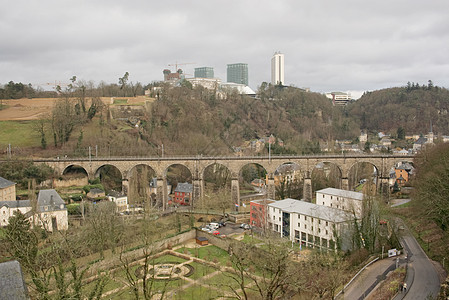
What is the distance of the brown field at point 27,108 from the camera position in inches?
2357

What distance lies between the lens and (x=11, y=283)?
11.7m

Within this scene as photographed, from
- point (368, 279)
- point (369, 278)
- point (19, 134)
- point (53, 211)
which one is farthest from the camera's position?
point (19, 134)

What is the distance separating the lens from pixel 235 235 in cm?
3100

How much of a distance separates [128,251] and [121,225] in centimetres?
347

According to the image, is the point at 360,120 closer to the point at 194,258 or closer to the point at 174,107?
the point at 174,107

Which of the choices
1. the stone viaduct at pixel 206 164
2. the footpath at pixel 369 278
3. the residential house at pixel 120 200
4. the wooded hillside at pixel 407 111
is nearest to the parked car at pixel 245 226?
the stone viaduct at pixel 206 164

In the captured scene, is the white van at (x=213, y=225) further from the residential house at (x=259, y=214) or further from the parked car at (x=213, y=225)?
the residential house at (x=259, y=214)

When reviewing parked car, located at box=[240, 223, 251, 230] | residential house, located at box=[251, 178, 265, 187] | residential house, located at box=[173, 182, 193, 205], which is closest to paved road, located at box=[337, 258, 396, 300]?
parked car, located at box=[240, 223, 251, 230]

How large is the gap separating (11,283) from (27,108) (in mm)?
61384

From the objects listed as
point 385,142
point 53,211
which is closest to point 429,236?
point 53,211

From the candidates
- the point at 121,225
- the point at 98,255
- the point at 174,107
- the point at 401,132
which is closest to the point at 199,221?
the point at 121,225

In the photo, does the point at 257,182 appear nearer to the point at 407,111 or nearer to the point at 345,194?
the point at 345,194

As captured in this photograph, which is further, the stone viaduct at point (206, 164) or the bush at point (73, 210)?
the stone viaduct at point (206, 164)

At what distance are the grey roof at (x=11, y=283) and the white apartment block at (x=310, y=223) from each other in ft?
60.1
